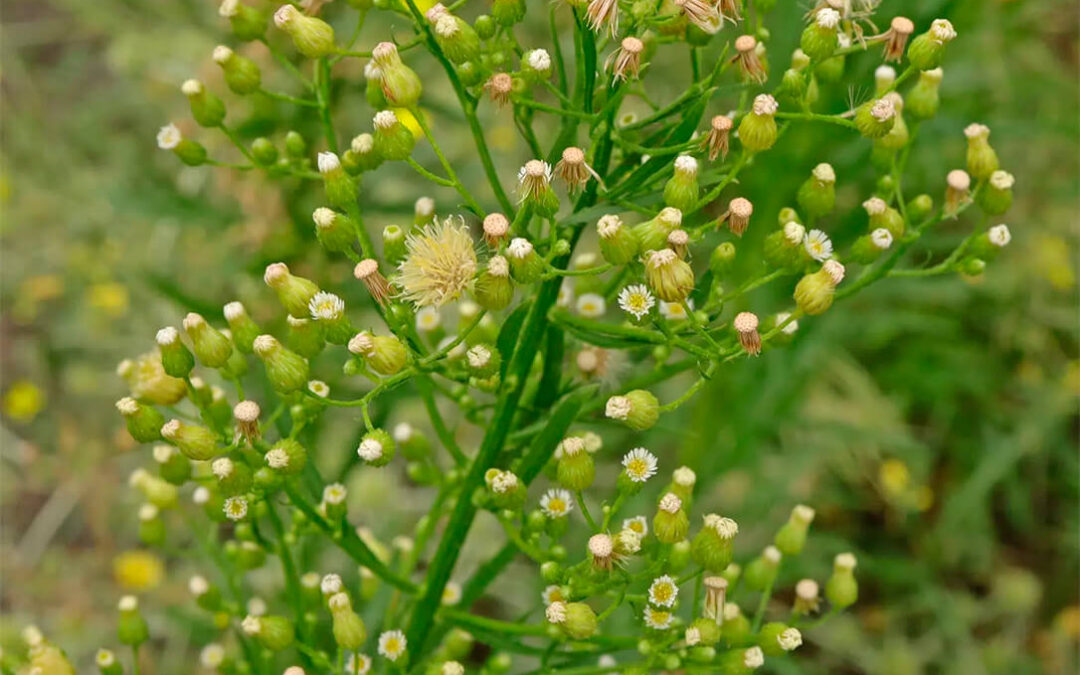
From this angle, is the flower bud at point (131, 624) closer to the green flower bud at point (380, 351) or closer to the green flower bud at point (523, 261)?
the green flower bud at point (380, 351)

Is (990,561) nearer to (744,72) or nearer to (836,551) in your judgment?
(836,551)

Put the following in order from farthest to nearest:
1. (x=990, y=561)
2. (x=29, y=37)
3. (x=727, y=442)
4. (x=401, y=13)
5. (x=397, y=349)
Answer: (x=29, y=37), (x=990, y=561), (x=727, y=442), (x=401, y=13), (x=397, y=349)

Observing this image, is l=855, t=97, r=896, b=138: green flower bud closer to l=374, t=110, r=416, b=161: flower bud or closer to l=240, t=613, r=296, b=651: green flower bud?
l=374, t=110, r=416, b=161: flower bud

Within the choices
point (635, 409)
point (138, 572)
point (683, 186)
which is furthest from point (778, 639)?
point (138, 572)

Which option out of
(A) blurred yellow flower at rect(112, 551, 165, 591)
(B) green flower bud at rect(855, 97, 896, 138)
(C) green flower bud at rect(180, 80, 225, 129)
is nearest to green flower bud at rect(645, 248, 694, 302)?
(B) green flower bud at rect(855, 97, 896, 138)

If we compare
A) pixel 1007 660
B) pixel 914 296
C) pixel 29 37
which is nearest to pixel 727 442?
pixel 914 296

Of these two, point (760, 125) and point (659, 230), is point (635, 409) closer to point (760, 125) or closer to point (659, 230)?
point (659, 230)
